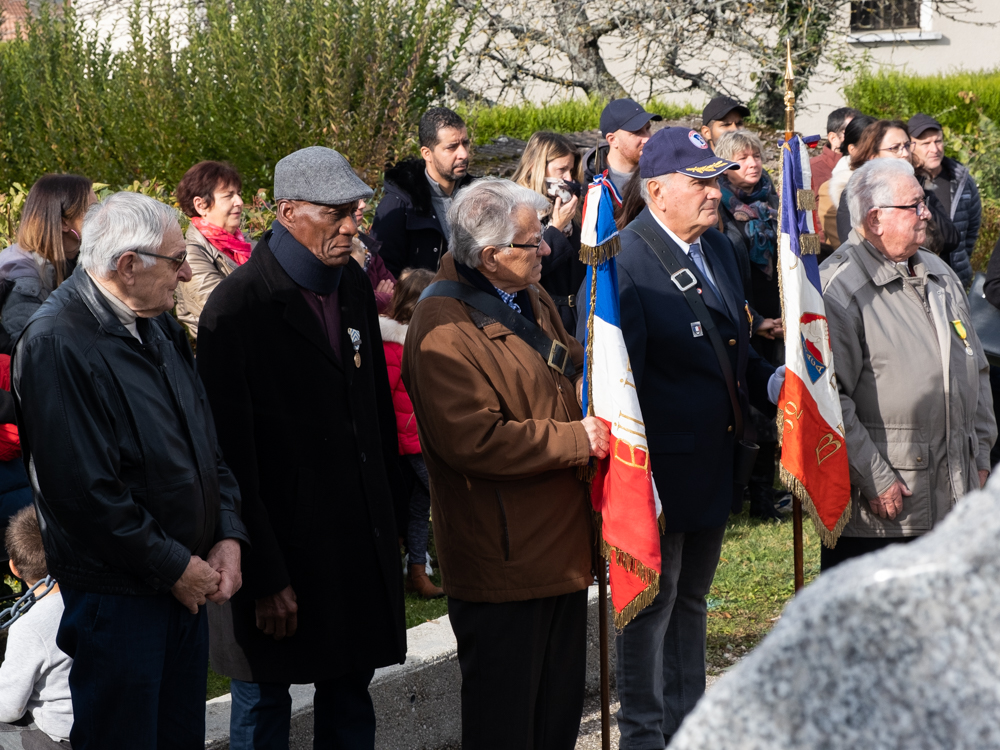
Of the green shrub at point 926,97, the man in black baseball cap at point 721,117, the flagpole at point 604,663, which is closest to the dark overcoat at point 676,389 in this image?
the flagpole at point 604,663

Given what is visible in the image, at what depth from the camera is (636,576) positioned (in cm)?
343

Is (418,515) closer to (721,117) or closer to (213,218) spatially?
(213,218)

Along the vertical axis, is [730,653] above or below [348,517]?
below

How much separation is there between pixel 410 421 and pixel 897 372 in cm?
239

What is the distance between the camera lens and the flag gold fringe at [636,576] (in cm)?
343

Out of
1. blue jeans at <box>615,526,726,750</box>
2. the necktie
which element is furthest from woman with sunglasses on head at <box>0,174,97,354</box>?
blue jeans at <box>615,526,726,750</box>

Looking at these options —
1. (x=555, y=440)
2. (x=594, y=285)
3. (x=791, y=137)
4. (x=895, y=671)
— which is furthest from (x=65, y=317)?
(x=791, y=137)

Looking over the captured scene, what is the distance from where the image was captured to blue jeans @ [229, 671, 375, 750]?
339 centimetres

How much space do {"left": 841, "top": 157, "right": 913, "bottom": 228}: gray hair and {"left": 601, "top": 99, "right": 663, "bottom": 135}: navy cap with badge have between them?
2.21 metres

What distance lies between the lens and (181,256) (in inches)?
115

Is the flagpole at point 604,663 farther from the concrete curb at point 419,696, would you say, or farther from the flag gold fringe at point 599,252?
the flag gold fringe at point 599,252

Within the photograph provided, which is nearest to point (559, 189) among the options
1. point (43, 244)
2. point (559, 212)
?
point (559, 212)

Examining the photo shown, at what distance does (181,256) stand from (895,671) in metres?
2.43

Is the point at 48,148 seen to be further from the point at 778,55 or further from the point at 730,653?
the point at 778,55
